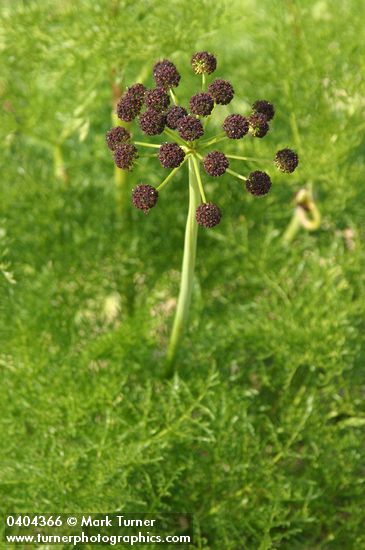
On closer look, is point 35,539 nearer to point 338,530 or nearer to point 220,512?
point 220,512

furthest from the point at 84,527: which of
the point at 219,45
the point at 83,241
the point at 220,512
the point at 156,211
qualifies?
the point at 219,45

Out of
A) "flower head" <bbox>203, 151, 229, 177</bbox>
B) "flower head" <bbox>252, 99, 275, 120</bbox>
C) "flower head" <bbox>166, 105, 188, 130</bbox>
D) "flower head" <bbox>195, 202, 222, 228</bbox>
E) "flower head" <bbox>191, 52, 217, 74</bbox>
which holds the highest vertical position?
"flower head" <bbox>191, 52, 217, 74</bbox>

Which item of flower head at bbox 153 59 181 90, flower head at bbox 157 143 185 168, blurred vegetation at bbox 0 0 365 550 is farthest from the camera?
blurred vegetation at bbox 0 0 365 550

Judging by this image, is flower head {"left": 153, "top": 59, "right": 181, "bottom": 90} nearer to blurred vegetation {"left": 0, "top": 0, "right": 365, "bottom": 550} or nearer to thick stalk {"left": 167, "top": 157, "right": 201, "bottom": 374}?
thick stalk {"left": 167, "top": 157, "right": 201, "bottom": 374}

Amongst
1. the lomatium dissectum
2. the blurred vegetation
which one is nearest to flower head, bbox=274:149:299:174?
the lomatium dissectum

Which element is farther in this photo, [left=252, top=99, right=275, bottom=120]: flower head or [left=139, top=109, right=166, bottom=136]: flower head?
[left=252, top=99, right=275, bottom=120]: flower head

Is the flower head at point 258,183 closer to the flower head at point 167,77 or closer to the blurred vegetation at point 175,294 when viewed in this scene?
the flower head at point 167,77

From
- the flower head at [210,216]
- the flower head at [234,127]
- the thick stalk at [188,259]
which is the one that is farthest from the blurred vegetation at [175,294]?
the flower head at [234,127]

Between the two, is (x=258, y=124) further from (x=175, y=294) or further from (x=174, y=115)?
(x=175, y=294)
